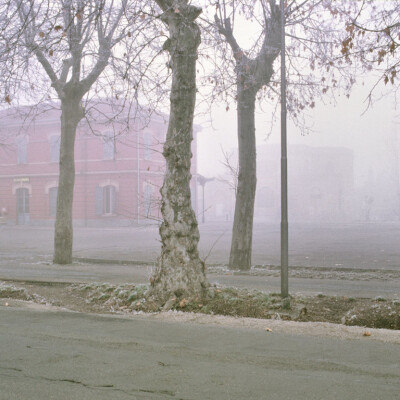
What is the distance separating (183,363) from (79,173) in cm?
3796

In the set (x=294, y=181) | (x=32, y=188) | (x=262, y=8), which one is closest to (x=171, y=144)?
(x=262, y=8)

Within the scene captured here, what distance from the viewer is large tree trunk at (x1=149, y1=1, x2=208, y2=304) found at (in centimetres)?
714

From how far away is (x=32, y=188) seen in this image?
1667 inches

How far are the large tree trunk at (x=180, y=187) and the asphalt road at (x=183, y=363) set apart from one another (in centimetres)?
116

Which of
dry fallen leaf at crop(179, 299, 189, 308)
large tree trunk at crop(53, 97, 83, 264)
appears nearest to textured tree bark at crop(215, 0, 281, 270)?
large tree trunk at crop(53, 97, 83, 264)

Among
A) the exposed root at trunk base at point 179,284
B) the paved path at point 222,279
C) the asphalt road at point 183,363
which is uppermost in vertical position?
the exposed root at trunk base at point 179,284

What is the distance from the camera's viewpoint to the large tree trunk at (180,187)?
714 centimetres

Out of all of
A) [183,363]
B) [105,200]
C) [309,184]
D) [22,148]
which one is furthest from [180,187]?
[309,184]

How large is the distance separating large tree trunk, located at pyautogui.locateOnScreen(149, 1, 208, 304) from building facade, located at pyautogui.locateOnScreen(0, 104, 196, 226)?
31.5 m

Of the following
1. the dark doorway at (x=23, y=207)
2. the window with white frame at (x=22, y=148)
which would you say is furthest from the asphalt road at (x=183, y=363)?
the window with white frame at (x=22, y=148)

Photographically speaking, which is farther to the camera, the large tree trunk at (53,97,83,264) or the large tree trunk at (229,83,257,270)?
the large tree trunk at (53,97,83,264)

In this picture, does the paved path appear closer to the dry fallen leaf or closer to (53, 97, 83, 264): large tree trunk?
(53, 97, 83, 264): large tree trunk

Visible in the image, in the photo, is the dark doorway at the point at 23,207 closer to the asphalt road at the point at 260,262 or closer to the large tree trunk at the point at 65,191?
the asphalt road at the point at 260,262

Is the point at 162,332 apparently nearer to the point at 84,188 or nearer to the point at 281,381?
the point at 281,381
